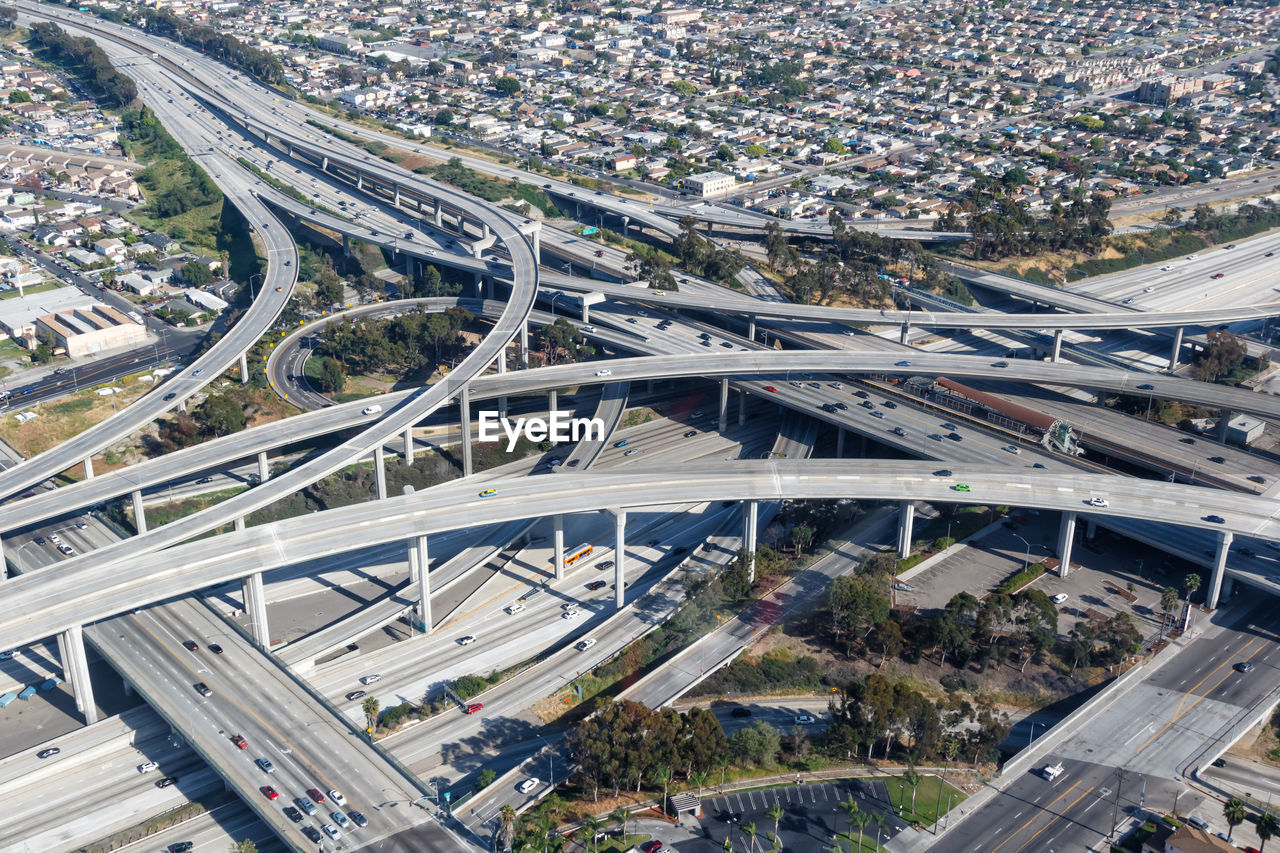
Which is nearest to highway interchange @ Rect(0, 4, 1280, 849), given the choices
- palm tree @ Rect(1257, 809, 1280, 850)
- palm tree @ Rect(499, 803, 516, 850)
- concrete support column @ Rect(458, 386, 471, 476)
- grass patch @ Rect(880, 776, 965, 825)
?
concrete support column @ Rect(458, 386, 471, 476)

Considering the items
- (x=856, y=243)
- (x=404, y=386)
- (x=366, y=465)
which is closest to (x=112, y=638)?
(x=366, y=465)

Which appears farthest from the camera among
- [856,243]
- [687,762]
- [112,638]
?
[856,243]

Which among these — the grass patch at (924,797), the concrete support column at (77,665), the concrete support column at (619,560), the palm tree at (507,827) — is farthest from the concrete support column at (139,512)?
the grass patch at (924,797)

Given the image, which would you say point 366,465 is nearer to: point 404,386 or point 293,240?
point 404,386

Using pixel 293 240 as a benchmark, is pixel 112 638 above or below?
below

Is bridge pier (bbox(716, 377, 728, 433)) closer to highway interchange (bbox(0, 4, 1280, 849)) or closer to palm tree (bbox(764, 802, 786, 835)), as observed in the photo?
highway interchange (bbox(0, 4, 1280, 849))

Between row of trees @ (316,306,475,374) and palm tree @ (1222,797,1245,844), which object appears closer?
palm tree @ (1222,797,1245,844)

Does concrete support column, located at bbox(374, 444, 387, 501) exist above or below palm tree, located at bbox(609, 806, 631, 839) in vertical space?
above
